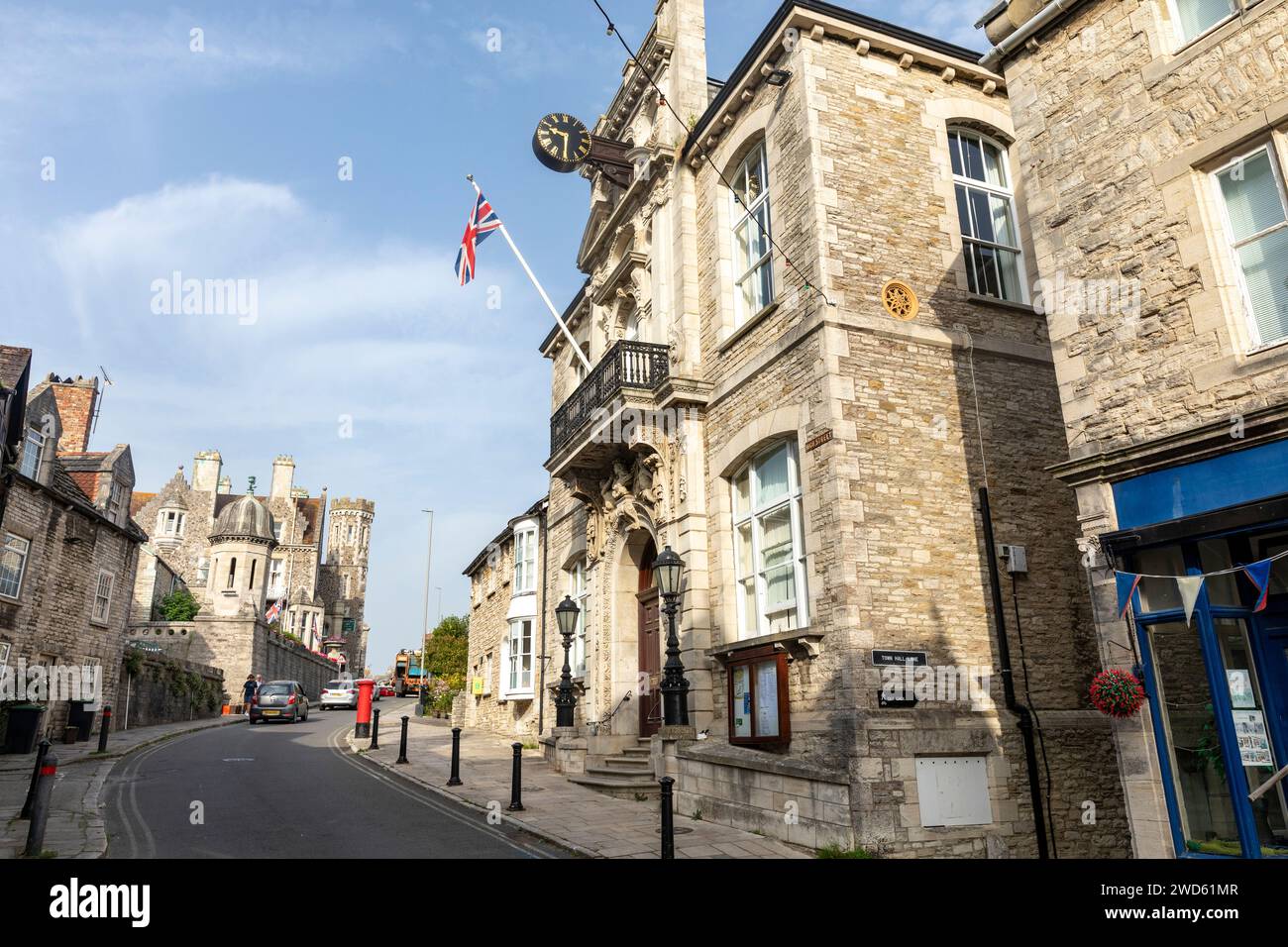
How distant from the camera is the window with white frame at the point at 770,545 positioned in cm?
1129

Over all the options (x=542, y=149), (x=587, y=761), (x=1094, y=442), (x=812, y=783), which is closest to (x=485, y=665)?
(x=587, y=761)

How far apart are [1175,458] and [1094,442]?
833 mm

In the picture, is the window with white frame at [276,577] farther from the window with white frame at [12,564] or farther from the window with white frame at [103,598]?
the window with white frame at [12,564]

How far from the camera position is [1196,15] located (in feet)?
25.7

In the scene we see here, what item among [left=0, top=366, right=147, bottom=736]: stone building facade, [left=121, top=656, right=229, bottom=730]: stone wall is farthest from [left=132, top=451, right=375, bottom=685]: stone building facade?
[left=0, top=366, right=147, bottom=736]: stone building facade

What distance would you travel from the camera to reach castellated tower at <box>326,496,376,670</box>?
92.5 metres

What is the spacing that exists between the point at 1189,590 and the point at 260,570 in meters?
58.8

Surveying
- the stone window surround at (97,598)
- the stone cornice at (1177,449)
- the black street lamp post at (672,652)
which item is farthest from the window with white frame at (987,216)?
the stone window surround at (97,598)

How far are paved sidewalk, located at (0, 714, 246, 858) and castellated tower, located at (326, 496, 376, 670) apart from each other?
241ft

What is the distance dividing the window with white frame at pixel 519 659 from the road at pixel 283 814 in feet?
21.5

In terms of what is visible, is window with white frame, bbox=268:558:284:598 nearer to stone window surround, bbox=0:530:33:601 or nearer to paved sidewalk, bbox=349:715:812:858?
stone window surround, bbox=0:530:33:601

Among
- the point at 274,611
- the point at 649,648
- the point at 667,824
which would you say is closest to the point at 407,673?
the point at 274,611

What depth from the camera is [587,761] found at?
1440 centimetres
